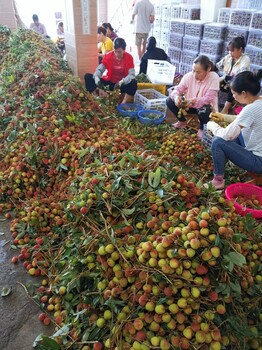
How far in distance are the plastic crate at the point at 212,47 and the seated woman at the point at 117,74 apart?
6.20 ft

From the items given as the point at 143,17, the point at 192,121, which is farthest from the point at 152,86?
the point at 143,17

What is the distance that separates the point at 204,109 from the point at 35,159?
1.98 metres

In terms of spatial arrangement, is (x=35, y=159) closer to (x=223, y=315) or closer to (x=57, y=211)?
(x=57, y=211)

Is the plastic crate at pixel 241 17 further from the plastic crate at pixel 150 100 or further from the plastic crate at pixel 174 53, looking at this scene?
the plastic crate at pixel 150 100

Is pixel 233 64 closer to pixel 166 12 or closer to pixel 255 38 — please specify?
pixel 255 38

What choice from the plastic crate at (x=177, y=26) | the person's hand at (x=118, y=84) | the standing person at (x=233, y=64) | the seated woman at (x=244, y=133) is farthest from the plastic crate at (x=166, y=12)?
the seated woman at (x=244, y=133)

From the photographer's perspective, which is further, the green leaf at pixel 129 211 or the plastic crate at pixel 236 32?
the plastic crate at pixel 236 32

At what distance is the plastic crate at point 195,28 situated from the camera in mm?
5488

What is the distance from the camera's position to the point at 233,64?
13.9 ft

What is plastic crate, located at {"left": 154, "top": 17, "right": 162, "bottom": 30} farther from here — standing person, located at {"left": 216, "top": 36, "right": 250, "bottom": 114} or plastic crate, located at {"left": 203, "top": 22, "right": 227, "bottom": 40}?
standing person, located at {"left": 216, "top": 36, "right": 250, "bottom": 114}

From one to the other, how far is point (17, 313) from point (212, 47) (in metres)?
5.15

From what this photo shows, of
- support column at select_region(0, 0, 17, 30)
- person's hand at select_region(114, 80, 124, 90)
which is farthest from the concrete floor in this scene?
support column at select_region(0, 0, 17, 30)

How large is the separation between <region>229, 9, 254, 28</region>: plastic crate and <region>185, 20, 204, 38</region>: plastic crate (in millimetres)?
602

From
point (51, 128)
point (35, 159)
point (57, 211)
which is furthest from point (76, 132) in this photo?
point (57, 211)
